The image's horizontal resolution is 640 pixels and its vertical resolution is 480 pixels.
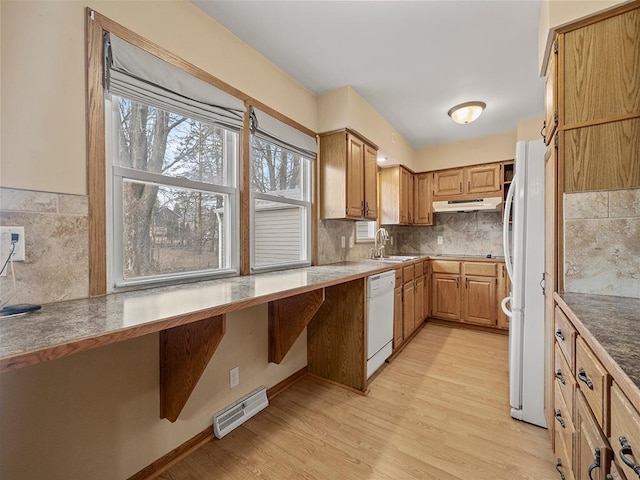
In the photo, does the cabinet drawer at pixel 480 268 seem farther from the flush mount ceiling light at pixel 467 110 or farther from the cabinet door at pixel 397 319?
the flush mount ceiling light at pixel 467 110

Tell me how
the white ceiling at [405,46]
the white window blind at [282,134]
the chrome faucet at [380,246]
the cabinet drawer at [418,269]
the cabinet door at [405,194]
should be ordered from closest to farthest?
1. the white ceiling at [405,46]
2. the white window blind at [282,134]
3. the cabinet drawer at [418,269]
4. the chrome faucet at [380,246]
5. the cabinet door at [405,194]

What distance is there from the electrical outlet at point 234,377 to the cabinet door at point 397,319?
1.58 metres

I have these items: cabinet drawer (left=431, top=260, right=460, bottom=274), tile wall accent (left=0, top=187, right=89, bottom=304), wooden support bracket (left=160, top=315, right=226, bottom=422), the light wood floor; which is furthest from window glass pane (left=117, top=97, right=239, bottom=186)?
cabinet drawer (left=431, top=260, right=460, bottom=274)

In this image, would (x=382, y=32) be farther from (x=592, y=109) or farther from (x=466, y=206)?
(x=466, y=206)

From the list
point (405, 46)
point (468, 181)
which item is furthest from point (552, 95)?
point (468, 181)

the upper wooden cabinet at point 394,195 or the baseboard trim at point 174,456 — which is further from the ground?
the upper wooden cabinet at point 394,195

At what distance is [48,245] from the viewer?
Result: 3.69ft

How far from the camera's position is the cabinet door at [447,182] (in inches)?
156

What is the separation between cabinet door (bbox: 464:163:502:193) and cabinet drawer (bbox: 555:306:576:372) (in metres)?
2.81

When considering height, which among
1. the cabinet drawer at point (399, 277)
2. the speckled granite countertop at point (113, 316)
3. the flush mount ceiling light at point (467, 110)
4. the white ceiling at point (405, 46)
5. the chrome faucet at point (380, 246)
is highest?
the white ceiling at point (405, 46)

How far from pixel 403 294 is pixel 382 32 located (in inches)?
92.4

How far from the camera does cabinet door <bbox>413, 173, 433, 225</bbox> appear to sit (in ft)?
13.9

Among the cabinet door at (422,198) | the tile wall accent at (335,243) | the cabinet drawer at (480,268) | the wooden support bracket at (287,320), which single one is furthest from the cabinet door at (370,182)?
the cabinet drawer at (480,268)

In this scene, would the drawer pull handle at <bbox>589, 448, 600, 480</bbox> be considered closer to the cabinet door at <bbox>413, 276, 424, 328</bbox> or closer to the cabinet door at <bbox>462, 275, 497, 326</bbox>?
the cabinet door at <bbox>413, 276, 424, 328</bbox>
